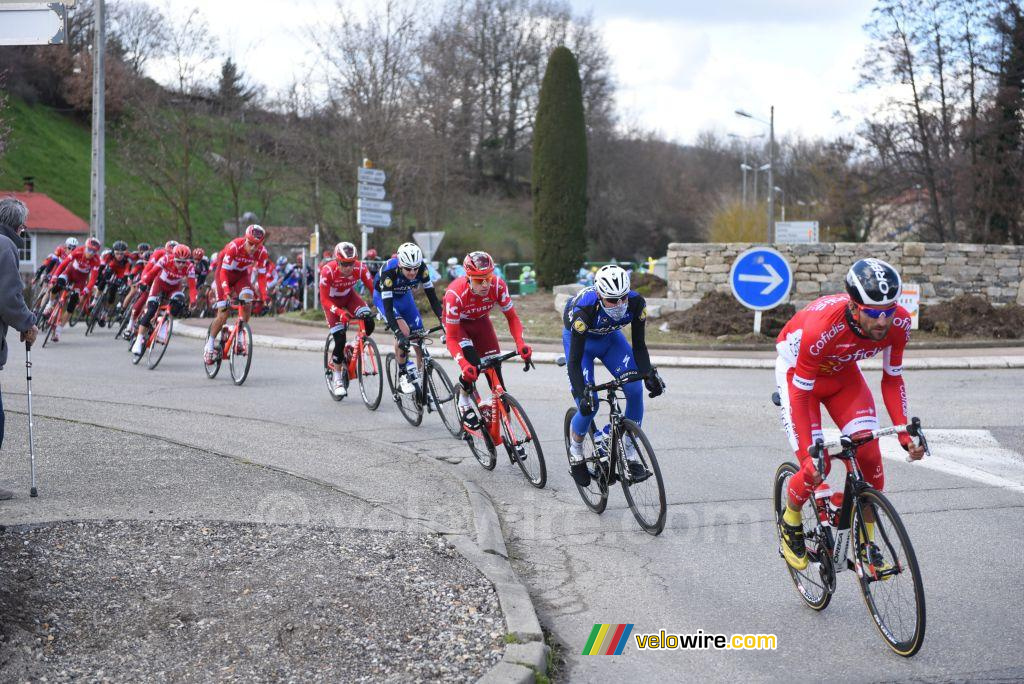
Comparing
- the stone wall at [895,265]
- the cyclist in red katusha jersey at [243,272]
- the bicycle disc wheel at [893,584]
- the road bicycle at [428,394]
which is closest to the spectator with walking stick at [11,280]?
the road bicycle at [428,394]

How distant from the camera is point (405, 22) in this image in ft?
110

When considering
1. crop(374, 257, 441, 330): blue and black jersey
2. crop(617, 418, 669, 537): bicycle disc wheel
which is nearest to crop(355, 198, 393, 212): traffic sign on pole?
crop(374, 257, 441, 330): blue and black jersey

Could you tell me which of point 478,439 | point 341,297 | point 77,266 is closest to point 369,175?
point 77,266

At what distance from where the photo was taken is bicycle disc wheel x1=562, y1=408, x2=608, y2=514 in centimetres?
733

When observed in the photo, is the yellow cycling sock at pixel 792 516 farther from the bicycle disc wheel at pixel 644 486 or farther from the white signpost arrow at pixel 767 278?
the white signpost arrow at pixel 767 278

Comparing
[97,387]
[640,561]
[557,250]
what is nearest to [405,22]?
[557,250]

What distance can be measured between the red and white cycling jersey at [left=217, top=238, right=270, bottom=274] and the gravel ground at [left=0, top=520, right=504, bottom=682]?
755 cm

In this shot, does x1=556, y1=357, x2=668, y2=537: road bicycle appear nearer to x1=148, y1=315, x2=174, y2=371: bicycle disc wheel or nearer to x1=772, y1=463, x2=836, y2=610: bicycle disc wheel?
x1=772, y1=463, x2=836, y2=610: bicycle disc wheel

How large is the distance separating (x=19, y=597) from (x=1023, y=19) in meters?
32.3

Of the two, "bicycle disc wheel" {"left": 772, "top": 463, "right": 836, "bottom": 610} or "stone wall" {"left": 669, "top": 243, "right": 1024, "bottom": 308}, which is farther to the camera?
"stone wall" {"left": 669, "top": 243, "right": 1024, "bottom": 308}

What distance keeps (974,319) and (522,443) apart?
14.7m

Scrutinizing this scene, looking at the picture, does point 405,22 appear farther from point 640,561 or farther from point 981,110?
point 640,561

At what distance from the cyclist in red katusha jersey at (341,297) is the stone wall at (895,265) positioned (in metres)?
11.5

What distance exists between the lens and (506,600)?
206 inches
